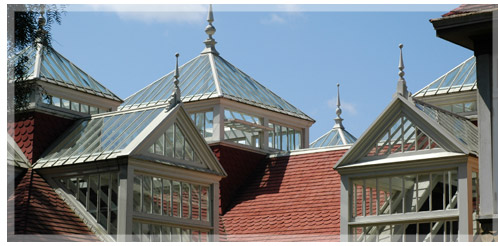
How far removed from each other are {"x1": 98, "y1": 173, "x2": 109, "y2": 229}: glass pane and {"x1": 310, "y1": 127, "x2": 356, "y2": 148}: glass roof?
483 inches

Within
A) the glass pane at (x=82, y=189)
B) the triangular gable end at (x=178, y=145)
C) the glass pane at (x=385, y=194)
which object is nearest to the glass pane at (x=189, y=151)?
the triangular gable end at (x=178, y=145)

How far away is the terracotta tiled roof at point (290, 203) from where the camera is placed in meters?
23.0

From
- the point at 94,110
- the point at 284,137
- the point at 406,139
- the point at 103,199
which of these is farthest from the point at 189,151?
the point at 284,137

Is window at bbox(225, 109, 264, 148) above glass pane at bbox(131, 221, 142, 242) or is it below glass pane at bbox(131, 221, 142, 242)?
above

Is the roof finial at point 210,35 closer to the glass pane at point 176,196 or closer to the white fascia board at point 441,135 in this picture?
the glass pane at point 176,196

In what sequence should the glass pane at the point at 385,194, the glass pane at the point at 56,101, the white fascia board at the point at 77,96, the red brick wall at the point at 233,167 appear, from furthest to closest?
the red brick wall at the point at 233,167
the glass pane at the point at 56,101
the white fascia board at the point at 77,96
the glass pane at the point at 385,194

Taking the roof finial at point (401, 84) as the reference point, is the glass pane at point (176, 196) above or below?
below

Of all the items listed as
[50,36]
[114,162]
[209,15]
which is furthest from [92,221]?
[209,15]

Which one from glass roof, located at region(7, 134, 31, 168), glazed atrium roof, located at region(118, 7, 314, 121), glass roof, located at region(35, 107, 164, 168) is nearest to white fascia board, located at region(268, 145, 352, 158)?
glazed atrium roof, located at region(118, 7, 314, 121)

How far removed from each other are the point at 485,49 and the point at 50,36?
30.8ft

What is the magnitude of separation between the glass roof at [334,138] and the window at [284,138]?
11.8 feet

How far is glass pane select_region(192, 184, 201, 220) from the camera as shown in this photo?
21050 mm

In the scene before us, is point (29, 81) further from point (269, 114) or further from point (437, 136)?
point (437, 136)

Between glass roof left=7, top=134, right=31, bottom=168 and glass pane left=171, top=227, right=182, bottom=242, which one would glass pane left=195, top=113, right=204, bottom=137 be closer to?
glass roof left=7, top=134, right=31, bottom=168
